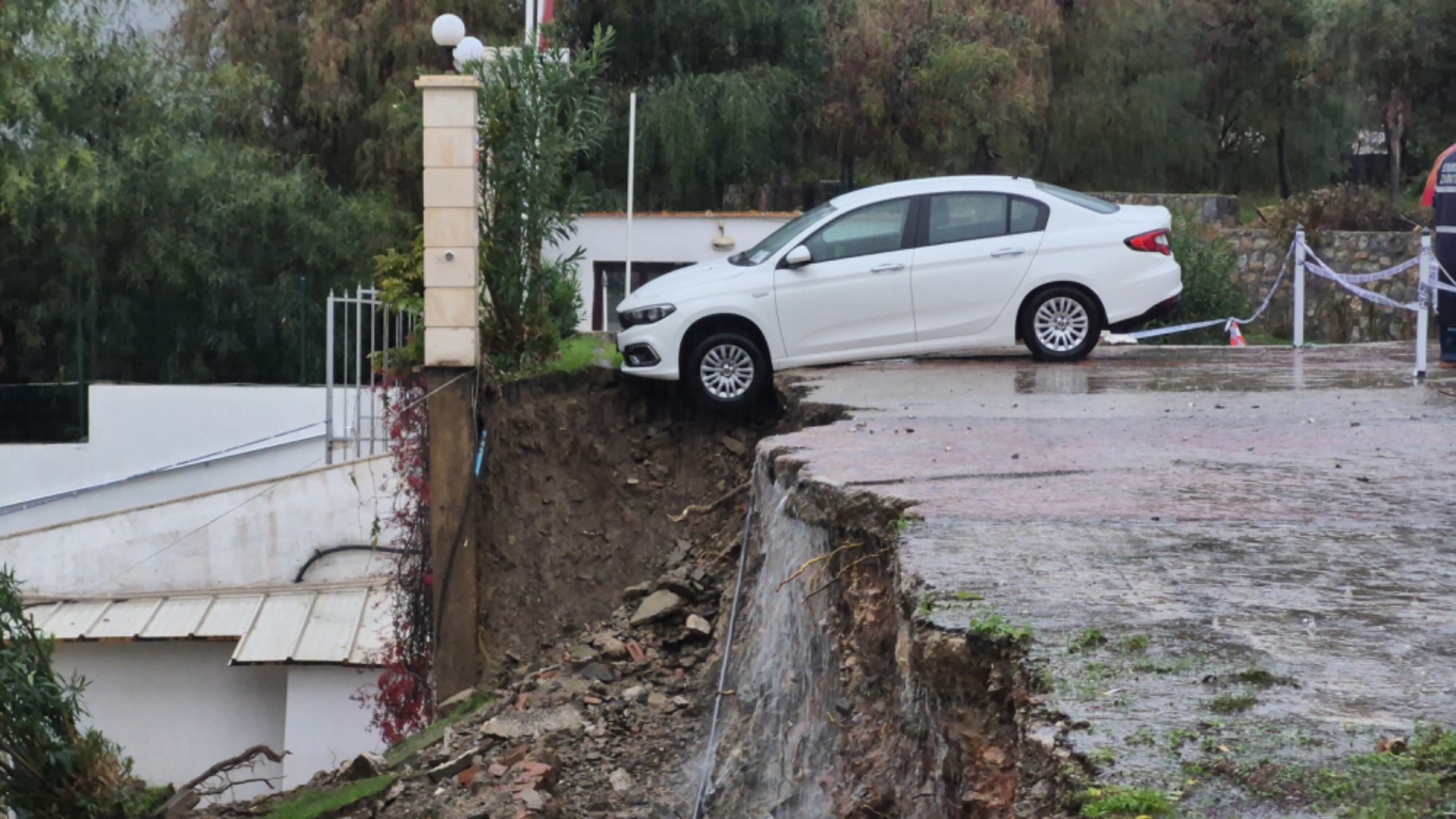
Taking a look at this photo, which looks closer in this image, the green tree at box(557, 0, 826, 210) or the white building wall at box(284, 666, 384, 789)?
the white building wall at box(284, 666, 384, 789)

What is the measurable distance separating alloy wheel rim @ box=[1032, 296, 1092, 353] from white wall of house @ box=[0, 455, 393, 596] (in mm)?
6757

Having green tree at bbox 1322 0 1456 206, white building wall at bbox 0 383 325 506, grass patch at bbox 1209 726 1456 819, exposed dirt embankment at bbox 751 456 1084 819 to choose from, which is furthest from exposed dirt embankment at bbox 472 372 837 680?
green tree at bbox 1322 0 1456 206

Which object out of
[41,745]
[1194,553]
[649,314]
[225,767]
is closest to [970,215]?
[649,314]

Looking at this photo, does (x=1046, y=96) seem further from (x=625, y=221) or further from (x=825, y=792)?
(x=825, y=792)

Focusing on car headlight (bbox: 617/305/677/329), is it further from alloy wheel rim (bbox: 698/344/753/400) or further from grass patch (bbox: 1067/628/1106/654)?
grass patch (bbox: 1067/628/1106/654)

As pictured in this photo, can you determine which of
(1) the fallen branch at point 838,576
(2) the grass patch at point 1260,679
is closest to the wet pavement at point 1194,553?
(2) the grass patch at point 1260,679

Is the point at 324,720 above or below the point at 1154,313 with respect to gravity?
below

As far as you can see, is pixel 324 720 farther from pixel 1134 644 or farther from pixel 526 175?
pixel 1134 644

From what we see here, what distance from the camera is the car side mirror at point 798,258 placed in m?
12.9

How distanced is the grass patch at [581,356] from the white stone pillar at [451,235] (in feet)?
2.81

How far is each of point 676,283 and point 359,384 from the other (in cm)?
517

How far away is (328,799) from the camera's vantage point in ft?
31.9

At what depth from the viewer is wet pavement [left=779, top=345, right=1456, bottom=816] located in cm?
373

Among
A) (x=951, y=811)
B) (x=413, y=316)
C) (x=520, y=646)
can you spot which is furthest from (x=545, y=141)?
(x=951, y=811)
